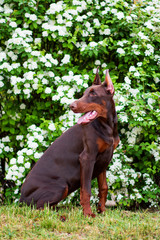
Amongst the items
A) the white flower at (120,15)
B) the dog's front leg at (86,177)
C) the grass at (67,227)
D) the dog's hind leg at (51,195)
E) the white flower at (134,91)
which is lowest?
the grass at (67,227)

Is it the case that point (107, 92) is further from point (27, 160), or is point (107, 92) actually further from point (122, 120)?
point (27, 160)

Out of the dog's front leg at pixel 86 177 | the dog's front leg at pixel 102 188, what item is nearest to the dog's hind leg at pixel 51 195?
the dog's front leg at pixel 86 177

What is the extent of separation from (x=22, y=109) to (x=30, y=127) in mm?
791

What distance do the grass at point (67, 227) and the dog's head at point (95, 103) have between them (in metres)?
1.03

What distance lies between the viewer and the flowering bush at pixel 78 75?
5.70m

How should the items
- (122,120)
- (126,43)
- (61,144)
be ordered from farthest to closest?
(126,43), (122,120), (61,144)

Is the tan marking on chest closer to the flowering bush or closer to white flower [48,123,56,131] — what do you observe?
the flowering bush

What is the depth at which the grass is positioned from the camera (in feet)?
11.6

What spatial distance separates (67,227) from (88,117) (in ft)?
3.64

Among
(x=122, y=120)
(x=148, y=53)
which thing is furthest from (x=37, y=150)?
(x=148, y=53)

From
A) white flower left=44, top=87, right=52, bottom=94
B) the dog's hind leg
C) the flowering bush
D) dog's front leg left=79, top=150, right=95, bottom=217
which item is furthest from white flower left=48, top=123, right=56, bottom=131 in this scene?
dog's front leg left=79, top=150, right=95, bottom=217

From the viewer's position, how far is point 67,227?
373cm

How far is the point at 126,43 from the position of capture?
20.1ft

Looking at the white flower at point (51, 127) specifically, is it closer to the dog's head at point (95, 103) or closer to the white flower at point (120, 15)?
the dog's head at point (95, 103)
